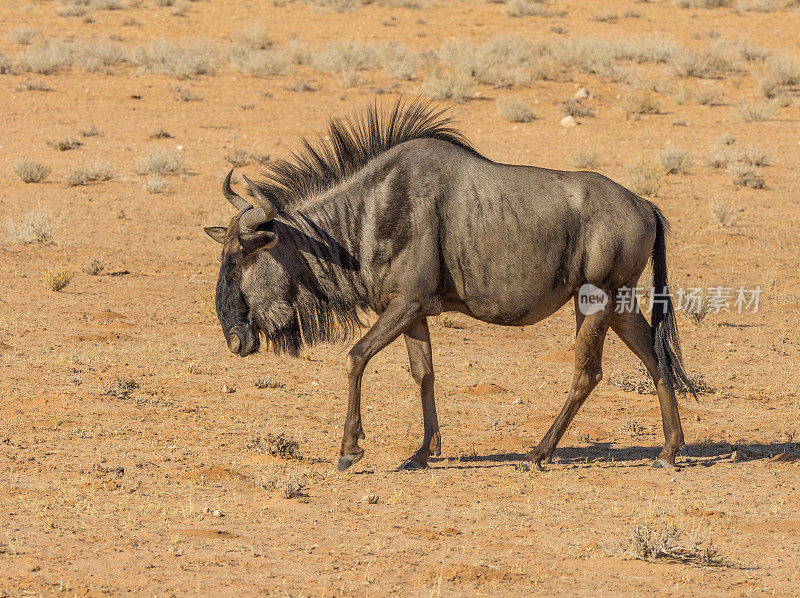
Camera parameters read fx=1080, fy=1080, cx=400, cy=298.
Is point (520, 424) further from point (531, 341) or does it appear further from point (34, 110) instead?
point (34, 110)

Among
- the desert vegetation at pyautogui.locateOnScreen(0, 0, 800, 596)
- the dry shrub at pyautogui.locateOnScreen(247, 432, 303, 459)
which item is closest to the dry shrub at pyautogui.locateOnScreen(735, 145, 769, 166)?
the desert vegetation at pyautogui.locateOnScreen(0, 0, 800, 596)

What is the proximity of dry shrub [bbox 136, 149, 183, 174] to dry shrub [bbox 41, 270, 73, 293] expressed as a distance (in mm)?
6168

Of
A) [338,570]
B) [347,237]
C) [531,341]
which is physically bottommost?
[531,341]

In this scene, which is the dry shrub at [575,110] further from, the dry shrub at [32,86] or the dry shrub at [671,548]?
the dry shrub at [671,548]

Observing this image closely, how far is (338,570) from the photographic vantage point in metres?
5.95

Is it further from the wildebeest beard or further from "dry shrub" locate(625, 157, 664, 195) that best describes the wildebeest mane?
"dry shrub" locate(625, 157, 664, 195)

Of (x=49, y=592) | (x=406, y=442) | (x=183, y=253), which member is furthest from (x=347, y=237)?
(x=183, y=253)

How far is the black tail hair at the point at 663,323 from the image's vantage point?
8625 mm

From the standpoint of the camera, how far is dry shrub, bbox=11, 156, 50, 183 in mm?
18750

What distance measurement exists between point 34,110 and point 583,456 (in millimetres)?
18865

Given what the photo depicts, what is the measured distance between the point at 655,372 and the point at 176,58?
22395 millimetres

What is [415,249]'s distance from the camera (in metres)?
Answer: 7.84

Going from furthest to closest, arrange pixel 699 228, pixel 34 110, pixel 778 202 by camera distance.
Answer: pixel 34 110
pixel 778 202
pixel 699 228

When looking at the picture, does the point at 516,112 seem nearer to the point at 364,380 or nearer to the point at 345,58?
the point at 345,58
